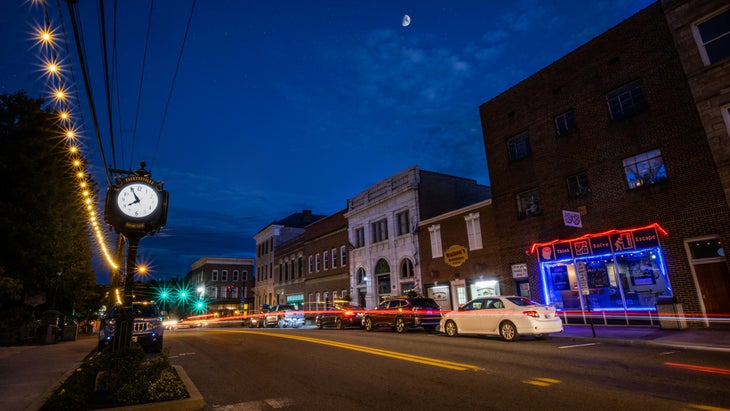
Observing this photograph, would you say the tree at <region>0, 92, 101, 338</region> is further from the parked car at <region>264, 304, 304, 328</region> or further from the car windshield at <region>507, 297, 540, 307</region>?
the car windshield at <region>507, 297, 540, 307</region>

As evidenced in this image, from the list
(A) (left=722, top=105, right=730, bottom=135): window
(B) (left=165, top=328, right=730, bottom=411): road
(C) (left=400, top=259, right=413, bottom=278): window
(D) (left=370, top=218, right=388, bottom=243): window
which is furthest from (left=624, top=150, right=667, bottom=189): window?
(D) (left=370, top=218, right=388, bottom=243): window

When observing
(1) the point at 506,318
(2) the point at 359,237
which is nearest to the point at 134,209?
(1) the point at 506,318

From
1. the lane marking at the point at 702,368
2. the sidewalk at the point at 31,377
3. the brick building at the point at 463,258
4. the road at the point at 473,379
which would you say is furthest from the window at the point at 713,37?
the sidewalk at the point at 31,377

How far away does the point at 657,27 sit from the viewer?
16156mm

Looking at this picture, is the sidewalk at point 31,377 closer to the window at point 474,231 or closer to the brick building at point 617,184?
the brick building at point 617,184

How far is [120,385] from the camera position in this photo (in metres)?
6.05

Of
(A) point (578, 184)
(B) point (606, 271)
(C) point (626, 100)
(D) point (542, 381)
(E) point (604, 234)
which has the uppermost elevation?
(C) point (626, 100)

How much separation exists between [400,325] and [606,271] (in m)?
9.88

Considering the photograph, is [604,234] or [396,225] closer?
[604,234]

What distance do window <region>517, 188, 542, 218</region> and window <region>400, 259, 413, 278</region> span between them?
10110mm

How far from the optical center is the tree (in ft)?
55.6

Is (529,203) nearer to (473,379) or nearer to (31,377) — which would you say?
(473,379)

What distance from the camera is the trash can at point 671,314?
45.9 ft

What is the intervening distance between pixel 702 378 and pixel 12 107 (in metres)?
27.0
